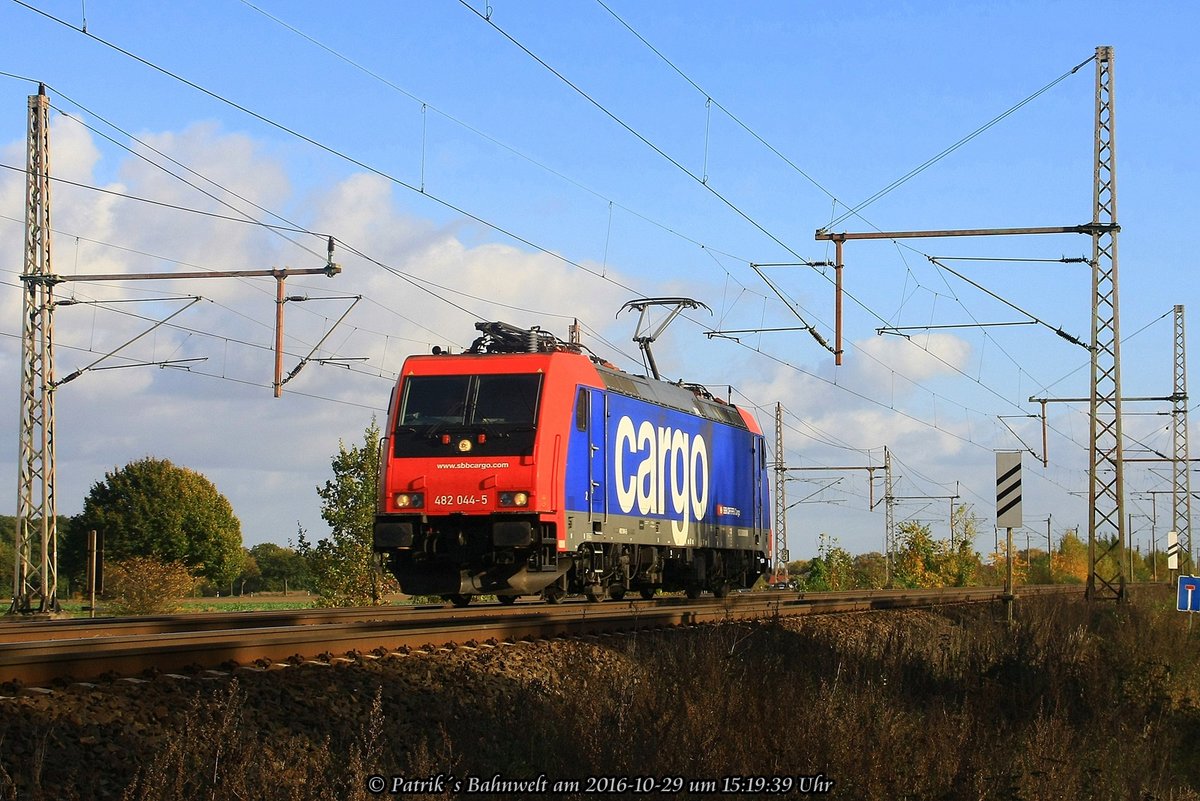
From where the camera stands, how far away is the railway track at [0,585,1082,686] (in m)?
9.59

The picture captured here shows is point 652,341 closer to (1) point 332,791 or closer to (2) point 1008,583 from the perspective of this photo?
(2) point 1008,583

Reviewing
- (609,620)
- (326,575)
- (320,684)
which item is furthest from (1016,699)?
(326,575)

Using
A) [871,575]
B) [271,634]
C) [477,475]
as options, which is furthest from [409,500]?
[871,575]

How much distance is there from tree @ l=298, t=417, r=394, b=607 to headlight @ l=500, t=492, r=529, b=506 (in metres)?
21.9

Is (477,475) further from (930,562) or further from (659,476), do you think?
(930,562)

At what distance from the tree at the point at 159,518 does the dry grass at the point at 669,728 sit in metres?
69.7

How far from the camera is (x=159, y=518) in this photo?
82188 mm

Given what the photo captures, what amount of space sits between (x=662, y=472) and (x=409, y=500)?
193 inches

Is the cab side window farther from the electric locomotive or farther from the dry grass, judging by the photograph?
the dry grass

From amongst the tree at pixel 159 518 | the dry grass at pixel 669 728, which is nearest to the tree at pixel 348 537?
the dry grass at pixel 669 728

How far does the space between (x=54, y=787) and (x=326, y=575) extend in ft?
109

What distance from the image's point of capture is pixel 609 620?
15.8 metres

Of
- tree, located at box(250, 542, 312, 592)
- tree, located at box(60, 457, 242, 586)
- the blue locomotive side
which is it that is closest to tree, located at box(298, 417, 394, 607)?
the blue locomotive side

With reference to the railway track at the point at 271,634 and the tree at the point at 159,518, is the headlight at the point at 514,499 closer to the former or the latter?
the railway track at the point at 271,634
